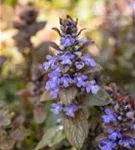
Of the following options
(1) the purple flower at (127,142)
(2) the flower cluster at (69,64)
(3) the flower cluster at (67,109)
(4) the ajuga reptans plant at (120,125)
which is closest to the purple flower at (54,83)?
(2) the flower cluster at (69,64)

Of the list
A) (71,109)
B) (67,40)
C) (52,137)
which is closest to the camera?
(67,40)

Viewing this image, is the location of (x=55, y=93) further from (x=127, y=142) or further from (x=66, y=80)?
(x=127, y=142)

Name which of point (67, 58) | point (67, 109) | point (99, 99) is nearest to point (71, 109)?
point (67, 109)

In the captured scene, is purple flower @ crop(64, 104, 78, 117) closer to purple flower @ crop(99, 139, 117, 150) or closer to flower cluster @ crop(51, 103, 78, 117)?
flower cluster @ crop(51, 103, 78, 117)

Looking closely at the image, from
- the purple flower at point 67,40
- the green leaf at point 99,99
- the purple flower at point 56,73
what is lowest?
the green leaf at point 99,99

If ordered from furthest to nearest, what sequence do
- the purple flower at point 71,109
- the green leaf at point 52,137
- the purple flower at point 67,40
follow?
the green leaf at point 52,137
the purple flower at point 71,109
the purple flower at point 67,40

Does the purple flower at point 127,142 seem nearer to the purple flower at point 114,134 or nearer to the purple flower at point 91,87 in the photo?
the purple flower at point 114,134

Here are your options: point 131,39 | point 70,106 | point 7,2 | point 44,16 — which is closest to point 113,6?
point 131,39
